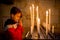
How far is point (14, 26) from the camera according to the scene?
5.37 ft

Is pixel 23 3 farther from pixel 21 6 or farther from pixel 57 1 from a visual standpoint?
pixel 57 1

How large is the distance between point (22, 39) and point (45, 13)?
36 centimetres

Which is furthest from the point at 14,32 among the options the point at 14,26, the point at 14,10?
the point at 14,10

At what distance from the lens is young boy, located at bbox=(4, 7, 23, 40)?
161 centimetres

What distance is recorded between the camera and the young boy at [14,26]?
1610 mm

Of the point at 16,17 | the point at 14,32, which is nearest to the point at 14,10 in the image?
the point at 16,17

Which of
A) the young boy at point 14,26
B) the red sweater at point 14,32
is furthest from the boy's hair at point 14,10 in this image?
the red sweater at point 14,32

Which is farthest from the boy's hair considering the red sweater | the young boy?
the red sweater

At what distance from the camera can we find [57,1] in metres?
1.76

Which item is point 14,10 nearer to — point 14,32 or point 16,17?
point 16,17

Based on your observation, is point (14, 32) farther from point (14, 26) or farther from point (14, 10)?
point (14, 10)

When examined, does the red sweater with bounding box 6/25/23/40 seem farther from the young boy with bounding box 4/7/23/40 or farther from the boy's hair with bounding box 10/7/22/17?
the boy's hair with bounding box 10/7/22/17

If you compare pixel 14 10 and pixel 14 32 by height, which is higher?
pixel 14 10

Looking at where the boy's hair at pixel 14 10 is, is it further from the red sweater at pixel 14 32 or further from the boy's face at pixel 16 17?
the red sweater at pixel 14 32
